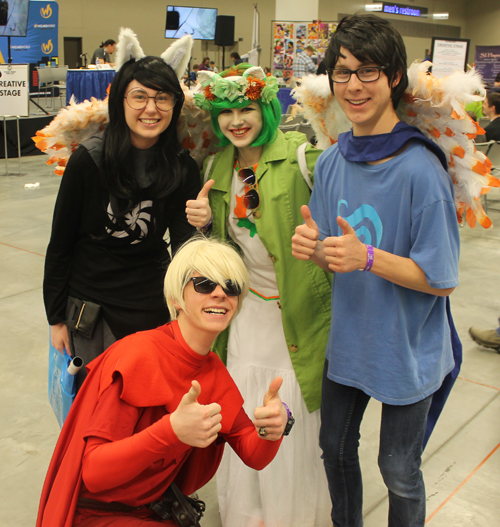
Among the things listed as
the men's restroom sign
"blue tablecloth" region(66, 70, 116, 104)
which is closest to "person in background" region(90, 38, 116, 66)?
"blue tablecloth" region(66, 70, 116, 104)

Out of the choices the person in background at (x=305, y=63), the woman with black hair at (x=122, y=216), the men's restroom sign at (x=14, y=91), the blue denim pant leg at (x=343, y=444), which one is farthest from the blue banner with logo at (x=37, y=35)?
the blue denim pant leg at (x=343, y=444)

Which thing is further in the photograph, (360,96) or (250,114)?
(250,114)

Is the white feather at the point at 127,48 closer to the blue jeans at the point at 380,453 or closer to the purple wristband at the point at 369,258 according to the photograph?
the purple wristband at the point at 369,258

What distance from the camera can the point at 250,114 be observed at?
1768 mm

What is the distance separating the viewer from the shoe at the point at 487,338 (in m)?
3.40

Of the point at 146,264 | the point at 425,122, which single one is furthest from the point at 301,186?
the point at 146,264

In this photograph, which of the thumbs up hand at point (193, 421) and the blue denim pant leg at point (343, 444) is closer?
the thumbs up hand at point (193, 421)

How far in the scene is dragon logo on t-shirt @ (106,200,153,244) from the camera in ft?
5.87

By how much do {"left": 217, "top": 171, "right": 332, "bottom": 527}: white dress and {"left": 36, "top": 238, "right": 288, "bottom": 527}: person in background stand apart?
43cm

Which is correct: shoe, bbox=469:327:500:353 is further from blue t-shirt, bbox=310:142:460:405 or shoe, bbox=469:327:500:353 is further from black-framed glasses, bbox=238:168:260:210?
black-framed glasses, bbox=238:168:260:210

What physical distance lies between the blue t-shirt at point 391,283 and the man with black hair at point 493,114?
5.63 m

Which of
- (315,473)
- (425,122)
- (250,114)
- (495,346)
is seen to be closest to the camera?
(425,122)

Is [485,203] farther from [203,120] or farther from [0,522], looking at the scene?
[0,522]

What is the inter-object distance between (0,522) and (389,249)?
173cm
